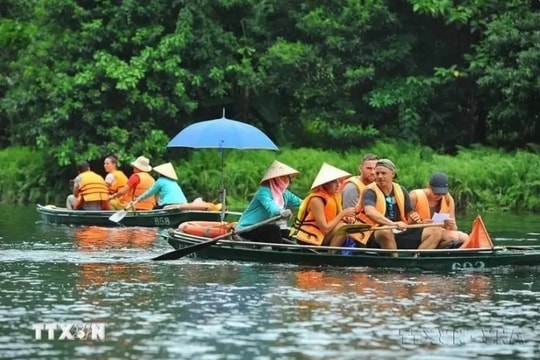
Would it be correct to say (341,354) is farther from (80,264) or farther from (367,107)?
(367,107)

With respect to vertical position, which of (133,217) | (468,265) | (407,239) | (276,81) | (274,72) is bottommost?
(468,265)

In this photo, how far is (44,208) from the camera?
88.1 ft

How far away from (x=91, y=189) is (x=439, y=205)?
1077 centimetres

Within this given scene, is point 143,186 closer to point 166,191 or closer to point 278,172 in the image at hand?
point 166,191

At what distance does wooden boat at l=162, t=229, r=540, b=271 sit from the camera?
1698cm

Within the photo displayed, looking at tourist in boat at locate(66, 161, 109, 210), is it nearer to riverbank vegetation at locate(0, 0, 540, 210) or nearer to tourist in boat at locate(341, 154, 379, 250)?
riverbank vegetation at locate(0, 0, 540, 210)

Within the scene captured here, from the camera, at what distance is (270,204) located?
58.4ft

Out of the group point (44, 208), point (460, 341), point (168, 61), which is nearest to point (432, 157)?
point (168, 61)

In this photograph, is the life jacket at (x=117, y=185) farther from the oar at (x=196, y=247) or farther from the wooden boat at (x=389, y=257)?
the wooden boat at (x=389, y=257)

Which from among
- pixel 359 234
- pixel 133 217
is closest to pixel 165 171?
pixel 133 217

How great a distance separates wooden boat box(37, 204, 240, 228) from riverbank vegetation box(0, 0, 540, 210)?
7399mm

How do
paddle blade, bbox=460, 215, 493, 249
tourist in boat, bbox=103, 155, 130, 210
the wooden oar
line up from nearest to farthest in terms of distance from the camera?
the wooden oar → paddle blade, bbox=460, 215, 493, 249 → tourist in boat, bbox=103, 155, 130, 210

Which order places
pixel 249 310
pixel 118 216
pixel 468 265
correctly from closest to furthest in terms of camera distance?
pixel 249 310 → pixel 468 265 → pixel 118 216

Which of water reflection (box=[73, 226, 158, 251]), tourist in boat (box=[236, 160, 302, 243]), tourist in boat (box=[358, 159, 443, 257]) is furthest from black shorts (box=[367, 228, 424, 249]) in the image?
water reflection (box=[73, 226, 158, 251])
